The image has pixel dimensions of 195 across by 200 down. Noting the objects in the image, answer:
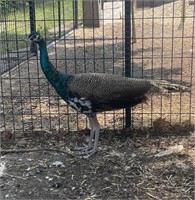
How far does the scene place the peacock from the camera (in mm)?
4547

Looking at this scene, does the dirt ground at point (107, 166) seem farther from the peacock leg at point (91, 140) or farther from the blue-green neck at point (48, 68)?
the blue-green neck at point (48, 68)

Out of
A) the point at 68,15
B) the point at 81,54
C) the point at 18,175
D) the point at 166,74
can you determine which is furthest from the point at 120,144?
the point at 68,15

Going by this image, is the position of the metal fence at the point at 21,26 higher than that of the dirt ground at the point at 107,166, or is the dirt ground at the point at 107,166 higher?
the metal fence at the point at 21,26

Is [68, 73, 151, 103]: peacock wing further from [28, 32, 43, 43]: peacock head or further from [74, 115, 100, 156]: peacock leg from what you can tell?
[28, 32, 43, 43]: peacock head

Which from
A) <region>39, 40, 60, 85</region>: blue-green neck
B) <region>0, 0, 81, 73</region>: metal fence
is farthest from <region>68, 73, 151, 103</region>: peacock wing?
<region>0, 0, 81, 73</region>: metal fence

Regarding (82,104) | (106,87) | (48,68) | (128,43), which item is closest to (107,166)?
(82,104)

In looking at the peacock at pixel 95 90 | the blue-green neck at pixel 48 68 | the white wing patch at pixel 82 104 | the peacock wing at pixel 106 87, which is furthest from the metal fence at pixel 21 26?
the white wing patch at pixel 82 104

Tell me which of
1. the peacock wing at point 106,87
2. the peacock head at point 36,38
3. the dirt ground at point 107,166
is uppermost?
the peacock head at point 36,38

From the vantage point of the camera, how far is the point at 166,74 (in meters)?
7.45

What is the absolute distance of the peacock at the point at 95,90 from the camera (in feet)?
14.9

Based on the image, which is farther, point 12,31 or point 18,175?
point 12,31

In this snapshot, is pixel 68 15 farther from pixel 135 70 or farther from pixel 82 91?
pixel 82 91

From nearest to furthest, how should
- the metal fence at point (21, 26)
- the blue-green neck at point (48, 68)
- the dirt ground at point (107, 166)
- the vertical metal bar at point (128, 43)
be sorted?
the dirt ground at point (107, 166) → the blue-green neck at point (48, 68) → the vertical metal bar at point (128, 43) → the metal fence at point (21, 26)

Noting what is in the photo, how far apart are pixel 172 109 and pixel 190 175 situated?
162cm
